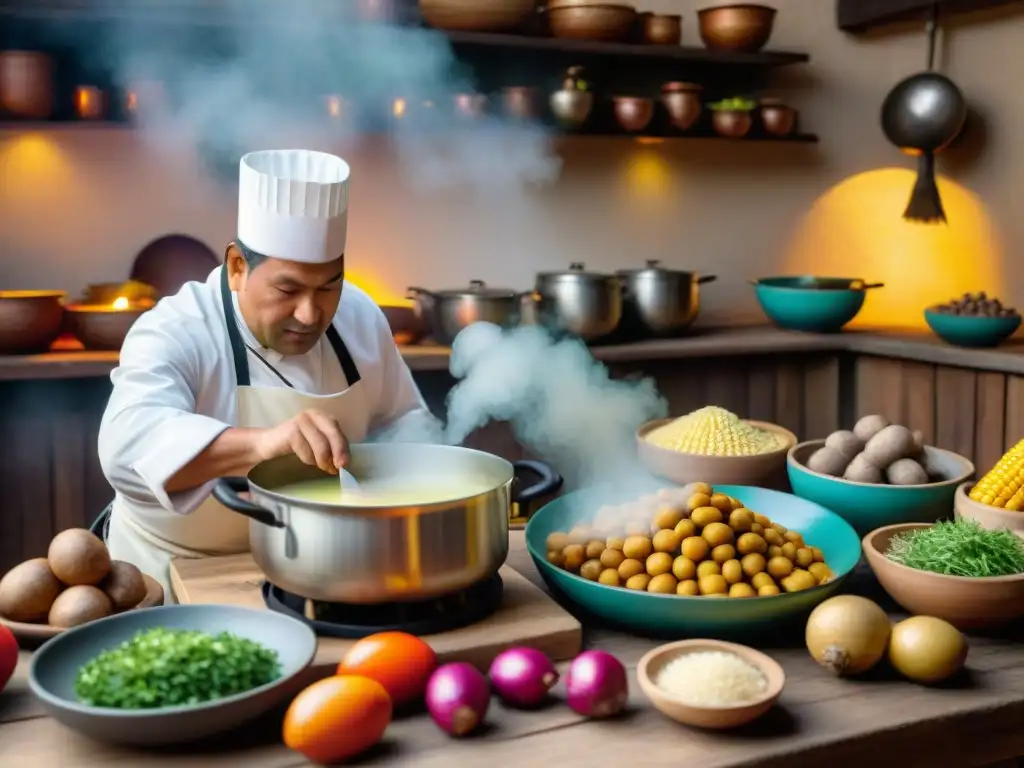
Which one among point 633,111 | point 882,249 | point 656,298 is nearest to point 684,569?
point 656,298

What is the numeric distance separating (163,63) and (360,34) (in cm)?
69

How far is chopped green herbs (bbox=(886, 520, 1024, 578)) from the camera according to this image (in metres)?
1.40

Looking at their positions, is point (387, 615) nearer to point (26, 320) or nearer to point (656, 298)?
point (26, 320)

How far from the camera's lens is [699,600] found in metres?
1.31

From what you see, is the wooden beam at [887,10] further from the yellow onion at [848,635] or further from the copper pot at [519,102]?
the yellow onion at [848,635]

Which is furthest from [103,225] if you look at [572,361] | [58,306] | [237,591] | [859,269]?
[859,269]

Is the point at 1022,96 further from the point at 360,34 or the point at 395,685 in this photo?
the point at 395,685

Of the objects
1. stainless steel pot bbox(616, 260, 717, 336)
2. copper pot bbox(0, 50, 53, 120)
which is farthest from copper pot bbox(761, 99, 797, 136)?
copper pot bbox(0, 50, 53, 120)

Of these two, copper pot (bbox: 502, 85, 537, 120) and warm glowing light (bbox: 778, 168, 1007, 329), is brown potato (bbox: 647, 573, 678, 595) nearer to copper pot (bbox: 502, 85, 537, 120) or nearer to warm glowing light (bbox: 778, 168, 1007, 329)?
copper pot (bbox: 502, 85, 537, 120)

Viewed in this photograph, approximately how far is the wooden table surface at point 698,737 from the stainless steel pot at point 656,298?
2744mm

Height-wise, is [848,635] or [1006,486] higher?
[1006,486]

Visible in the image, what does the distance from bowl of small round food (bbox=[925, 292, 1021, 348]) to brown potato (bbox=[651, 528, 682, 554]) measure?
2.79 meters

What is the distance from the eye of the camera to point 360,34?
144 inches

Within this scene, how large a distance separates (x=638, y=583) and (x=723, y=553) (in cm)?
12
